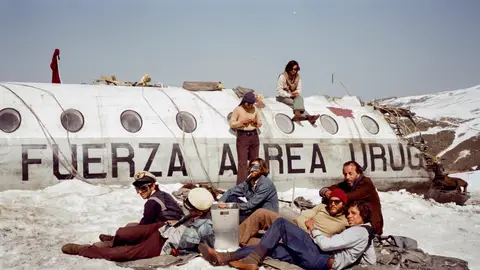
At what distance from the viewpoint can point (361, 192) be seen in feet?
24.8

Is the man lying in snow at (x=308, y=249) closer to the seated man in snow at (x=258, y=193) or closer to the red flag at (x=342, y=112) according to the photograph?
the seated man in snow at (x=258, y=193)

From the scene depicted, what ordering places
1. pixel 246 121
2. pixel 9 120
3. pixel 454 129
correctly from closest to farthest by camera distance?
pixel 9 120
pixel 246 121
pixel 454 129

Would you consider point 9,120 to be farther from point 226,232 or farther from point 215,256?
point 215,256

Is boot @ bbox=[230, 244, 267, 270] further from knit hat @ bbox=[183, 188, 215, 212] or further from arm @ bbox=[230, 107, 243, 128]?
arm @ bbox=[230, 107, 243, 128]

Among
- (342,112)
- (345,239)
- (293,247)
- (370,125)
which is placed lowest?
(293,247)

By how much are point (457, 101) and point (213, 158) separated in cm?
3807

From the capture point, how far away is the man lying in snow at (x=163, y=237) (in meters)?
6.50

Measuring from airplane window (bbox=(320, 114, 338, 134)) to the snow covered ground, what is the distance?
216 centimetres

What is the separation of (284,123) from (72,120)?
527cm

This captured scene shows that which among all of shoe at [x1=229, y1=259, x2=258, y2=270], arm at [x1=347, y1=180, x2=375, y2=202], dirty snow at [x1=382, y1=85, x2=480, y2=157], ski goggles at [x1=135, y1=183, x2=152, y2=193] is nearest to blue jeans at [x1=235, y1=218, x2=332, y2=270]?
shoe at [x1=229, y1=259, x2=258, y2=270]

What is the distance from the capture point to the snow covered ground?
654cm

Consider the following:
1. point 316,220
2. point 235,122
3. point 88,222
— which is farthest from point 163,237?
point 235,122

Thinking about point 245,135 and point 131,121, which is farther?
point 131,121

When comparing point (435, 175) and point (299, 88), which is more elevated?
point (299, 88)
